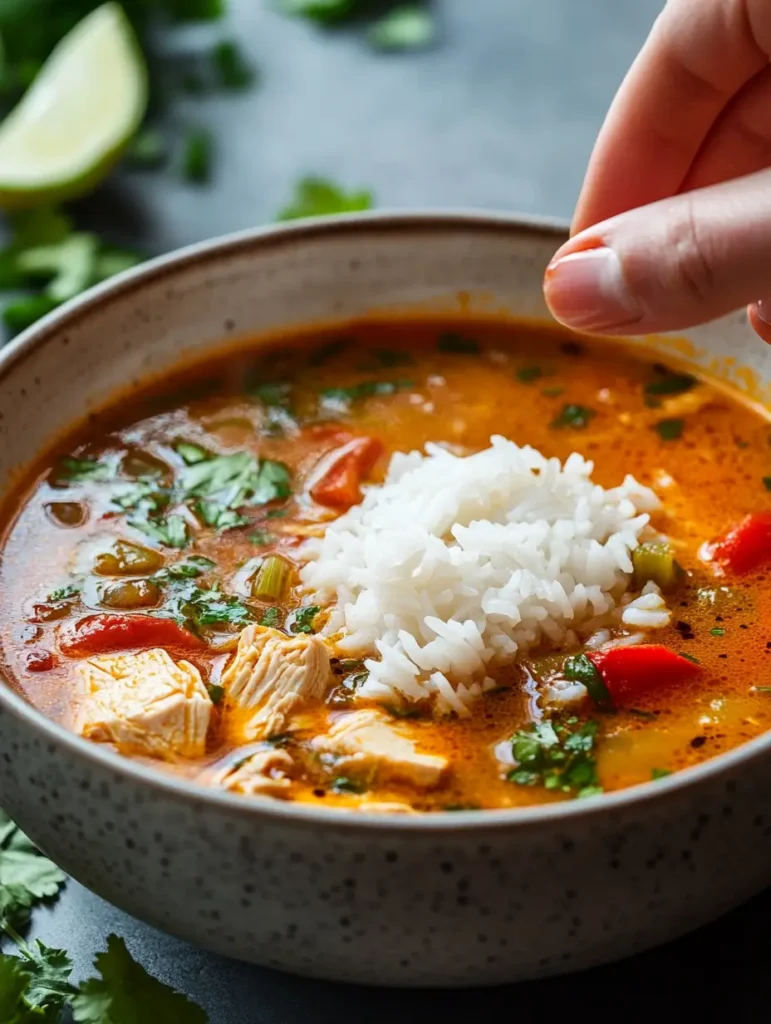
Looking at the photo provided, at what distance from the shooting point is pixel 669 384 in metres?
3.44

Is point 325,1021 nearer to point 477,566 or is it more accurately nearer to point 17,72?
point 477,566

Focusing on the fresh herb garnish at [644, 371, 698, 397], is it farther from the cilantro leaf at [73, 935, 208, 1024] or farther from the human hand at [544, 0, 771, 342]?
the cilantro leaf at [73, 935, 208, 1024]

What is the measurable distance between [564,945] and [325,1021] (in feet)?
1.57

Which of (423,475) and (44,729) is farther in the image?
(423,475)

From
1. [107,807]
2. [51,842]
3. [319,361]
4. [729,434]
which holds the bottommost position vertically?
[729,434]

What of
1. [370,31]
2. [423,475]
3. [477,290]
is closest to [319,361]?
[477,290]

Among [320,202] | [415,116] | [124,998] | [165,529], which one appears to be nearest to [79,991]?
[124,998]

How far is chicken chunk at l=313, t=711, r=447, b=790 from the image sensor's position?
229cm

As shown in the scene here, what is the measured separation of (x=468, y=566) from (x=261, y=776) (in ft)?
2.10

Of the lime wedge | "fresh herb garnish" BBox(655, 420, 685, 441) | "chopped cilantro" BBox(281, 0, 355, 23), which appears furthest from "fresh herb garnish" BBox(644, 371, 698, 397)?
"chopped cilantro" BBox(281, 0, 355, 23)

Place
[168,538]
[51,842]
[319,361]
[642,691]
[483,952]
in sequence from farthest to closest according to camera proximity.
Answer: [319,361] → [168,538] → [642,691] → [51,842] → [483,952]

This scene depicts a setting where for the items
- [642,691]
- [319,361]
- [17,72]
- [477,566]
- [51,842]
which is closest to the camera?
[51,842]

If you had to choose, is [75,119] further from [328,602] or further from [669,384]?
[328,602]

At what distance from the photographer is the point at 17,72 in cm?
534
